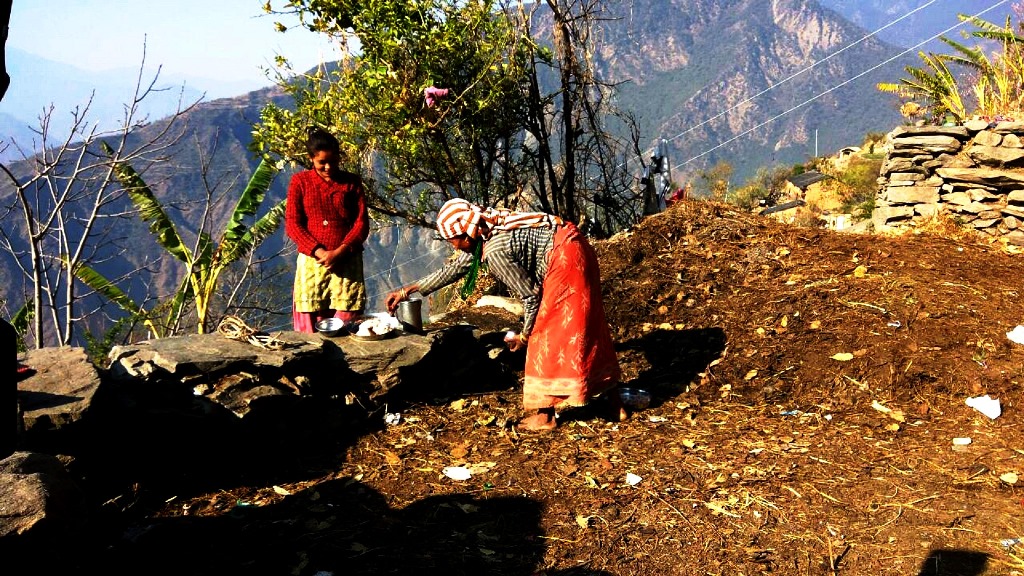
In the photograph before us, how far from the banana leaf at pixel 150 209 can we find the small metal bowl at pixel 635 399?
6.67 m

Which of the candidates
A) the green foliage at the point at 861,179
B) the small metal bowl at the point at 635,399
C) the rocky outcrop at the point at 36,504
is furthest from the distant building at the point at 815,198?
the rocky outcrop at the point at 36,504

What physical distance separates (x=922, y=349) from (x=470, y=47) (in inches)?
204

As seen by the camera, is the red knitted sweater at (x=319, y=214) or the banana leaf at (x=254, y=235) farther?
the banana leaf at (x=254, y=235)

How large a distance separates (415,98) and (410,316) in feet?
9.51

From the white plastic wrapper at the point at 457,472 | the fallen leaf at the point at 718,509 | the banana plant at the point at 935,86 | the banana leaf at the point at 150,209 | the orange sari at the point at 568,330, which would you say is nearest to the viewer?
the fallen leaf at the point at 718,509

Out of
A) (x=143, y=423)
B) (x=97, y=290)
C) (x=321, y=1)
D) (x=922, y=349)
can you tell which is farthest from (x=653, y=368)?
(x=97, y=290)

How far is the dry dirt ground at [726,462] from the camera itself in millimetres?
3314

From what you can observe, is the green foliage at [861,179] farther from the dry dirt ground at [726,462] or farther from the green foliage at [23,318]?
the green foliage at [23,318]

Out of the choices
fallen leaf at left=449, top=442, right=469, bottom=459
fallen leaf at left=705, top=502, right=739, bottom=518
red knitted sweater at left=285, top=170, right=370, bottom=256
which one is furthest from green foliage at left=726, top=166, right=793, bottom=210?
fallen leaf at left=705, top=502, right=739, bottom=518

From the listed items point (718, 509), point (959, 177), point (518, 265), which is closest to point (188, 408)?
point (518, 265)

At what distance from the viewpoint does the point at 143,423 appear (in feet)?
12.8

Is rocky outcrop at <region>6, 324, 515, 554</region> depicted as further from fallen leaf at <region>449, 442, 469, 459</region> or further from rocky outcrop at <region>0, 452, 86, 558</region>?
fallen leaf at <region>449, 442, 469, 459</region>

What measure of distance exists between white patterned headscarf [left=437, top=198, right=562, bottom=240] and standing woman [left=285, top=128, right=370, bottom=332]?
2.90ft

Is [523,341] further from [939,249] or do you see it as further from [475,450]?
[939,249]
